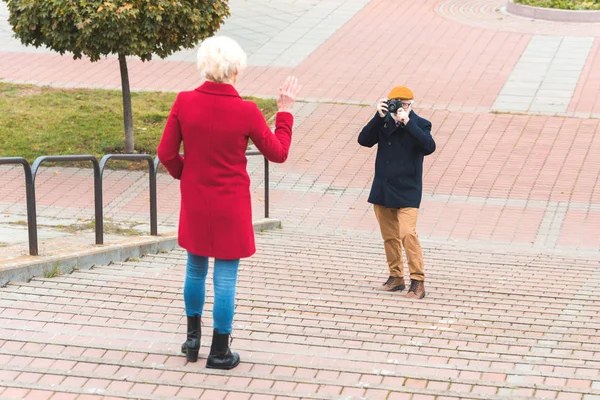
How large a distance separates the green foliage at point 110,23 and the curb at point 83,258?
386cm

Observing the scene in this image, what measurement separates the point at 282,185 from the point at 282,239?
2728mm

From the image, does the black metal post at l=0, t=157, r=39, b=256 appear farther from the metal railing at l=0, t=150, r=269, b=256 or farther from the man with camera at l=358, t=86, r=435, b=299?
the man with camera at l=358, t=86, r=435, b=299

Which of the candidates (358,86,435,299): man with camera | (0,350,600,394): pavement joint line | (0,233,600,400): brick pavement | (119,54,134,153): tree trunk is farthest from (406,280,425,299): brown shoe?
(119,54,134,153): tree trunk

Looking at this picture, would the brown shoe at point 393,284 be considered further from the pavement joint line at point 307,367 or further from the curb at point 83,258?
the pavement joint line at point 307,367

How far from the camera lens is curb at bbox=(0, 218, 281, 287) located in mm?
6605

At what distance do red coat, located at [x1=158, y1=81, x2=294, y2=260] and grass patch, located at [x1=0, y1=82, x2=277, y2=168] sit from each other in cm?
873

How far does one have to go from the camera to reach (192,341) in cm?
507

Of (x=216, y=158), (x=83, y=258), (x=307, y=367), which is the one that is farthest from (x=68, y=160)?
(x=307, y=367)

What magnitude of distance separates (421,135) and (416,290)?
1140 mm

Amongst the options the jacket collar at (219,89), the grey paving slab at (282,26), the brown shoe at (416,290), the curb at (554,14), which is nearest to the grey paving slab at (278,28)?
the grey paving slab at (282,26)

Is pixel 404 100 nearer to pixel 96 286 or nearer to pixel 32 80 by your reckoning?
pixel 96 286

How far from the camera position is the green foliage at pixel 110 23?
12.1 metres

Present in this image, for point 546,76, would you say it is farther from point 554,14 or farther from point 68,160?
point 68,160

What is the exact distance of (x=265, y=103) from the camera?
51.3ft
